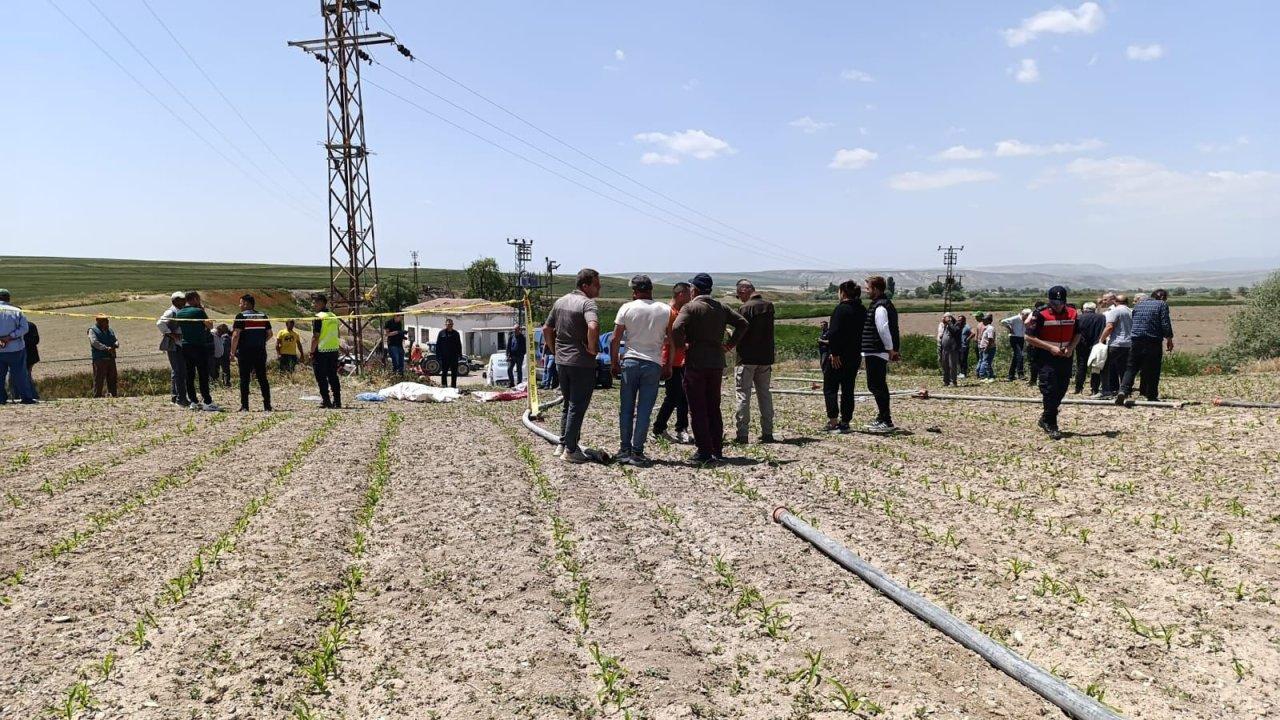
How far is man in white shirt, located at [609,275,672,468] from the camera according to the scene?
26.5 feet

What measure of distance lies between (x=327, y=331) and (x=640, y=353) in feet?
25.0

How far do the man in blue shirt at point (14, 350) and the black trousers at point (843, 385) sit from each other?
13.0 meters

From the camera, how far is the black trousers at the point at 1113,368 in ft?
42.7

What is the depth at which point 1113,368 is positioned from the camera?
1327cm

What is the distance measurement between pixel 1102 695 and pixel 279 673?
389cm

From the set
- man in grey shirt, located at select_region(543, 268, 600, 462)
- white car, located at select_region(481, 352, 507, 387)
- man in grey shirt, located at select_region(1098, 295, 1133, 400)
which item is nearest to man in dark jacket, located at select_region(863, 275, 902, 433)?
man in grey shirt, located at select_region(543, 268, 600, 462)

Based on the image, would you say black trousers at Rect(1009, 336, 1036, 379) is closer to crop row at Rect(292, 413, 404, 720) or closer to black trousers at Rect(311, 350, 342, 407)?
black trousers at Rect(311, 350, 342, 407)

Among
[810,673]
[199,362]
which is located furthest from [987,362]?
[810,673]

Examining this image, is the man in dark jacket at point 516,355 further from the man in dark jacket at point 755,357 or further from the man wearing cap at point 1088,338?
the man wearing cap at point 1088,338

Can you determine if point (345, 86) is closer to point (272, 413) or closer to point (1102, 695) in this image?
point (272, 413)

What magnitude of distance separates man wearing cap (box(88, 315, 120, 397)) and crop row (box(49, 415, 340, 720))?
1045cm

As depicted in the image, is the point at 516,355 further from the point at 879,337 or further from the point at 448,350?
the point at 879,337

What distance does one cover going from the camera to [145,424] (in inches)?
439

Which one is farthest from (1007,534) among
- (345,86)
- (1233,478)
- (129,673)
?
(345,86)
